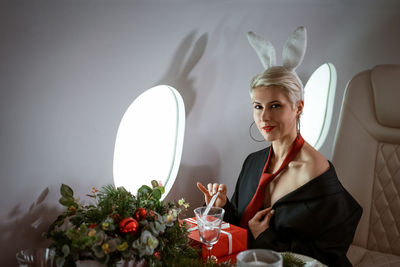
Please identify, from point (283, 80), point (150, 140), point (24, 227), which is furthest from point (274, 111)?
point (24, 227)

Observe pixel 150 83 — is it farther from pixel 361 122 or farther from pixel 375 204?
pixel 375 204

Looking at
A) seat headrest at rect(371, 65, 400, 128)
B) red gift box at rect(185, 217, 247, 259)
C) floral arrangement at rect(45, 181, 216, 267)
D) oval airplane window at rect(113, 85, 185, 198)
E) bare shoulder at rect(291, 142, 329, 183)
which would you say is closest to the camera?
floral arrangement at rect(45, 181, 216, 267)

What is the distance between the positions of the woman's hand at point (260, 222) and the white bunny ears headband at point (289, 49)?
20.0 inches

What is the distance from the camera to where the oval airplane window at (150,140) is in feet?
4.48

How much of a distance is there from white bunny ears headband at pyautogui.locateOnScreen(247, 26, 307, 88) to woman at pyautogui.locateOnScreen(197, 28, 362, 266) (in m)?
0.02

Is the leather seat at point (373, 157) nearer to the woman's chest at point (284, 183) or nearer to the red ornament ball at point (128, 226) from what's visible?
the woman's chest at point (284, 183)

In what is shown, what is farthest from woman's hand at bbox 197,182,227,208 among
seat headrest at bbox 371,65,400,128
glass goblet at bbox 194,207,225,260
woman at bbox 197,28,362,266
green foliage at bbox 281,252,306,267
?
seat headrest at bbox 371,65,400,128

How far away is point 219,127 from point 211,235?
682 millimetres

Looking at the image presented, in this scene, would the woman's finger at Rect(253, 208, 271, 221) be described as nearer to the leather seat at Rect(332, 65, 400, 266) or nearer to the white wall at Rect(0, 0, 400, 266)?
the white wall at Rect(0, 0, 400, 266)

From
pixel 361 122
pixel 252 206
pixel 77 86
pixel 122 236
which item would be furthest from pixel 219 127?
pixel 122 236

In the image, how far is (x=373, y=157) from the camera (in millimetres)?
1681

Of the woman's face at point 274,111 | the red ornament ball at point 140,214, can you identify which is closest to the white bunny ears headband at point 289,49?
the woman's face at point 274,111

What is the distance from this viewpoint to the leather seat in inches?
63.7

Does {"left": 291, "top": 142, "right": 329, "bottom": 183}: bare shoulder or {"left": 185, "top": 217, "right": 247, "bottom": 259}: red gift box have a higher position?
{"left": 291, "top": 142, "right": 329, "bottom": 183}: bare shoulder
